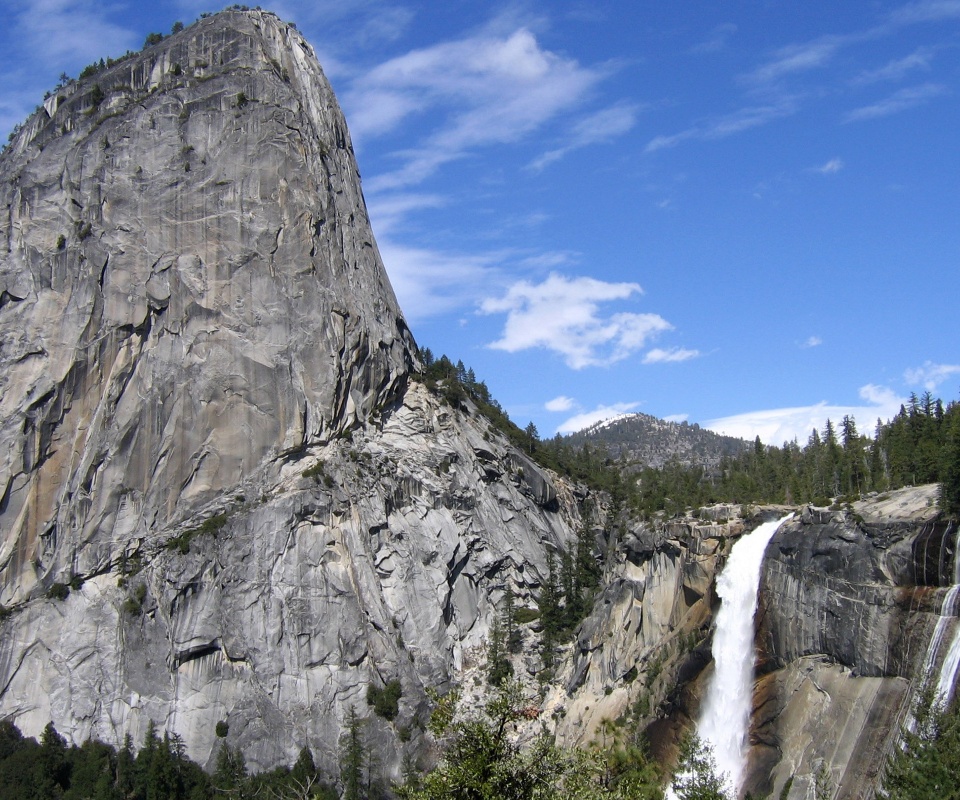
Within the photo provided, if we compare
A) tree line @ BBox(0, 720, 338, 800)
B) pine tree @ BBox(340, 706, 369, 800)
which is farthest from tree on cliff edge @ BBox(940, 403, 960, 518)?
tree line @ BBox(0, 720, 338, 800)

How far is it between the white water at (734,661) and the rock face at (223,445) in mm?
22740

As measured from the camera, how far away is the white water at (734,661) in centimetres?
5266

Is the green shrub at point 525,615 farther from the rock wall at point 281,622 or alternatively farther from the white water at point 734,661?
the white water at point 734,661

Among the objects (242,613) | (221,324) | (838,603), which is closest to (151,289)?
(221,324)

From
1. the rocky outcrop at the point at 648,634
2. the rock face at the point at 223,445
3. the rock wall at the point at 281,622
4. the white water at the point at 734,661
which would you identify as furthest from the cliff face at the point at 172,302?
the white water at the point at 734,661

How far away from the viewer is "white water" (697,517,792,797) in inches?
2073

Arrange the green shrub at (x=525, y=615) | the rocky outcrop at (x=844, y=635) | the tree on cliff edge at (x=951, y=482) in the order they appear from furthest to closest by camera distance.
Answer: the green shrub at (x=525, y=615), the tree on cliff edge at (x=951, y=482), the rocky outcrop at (x=844, y=635)

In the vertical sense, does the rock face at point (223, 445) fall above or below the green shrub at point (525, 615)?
above

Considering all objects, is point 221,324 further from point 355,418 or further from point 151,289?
point 355,418

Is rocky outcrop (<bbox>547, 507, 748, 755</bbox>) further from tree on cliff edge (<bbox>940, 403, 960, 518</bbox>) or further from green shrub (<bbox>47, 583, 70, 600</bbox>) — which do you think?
green shrub (<bbox>47, 583, 70, 600</bbox>)

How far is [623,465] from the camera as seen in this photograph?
118 metres

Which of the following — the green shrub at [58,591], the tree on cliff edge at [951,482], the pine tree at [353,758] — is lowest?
the pine tree at [353,758]

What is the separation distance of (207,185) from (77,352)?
17.5m

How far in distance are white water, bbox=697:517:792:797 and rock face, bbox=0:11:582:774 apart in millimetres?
22740
